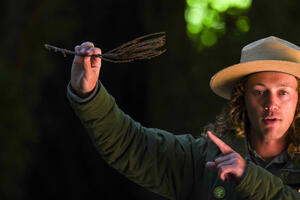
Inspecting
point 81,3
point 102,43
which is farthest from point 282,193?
point 81,3

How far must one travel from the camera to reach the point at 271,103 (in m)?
3.32

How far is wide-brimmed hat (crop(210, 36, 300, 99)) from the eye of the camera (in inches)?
133

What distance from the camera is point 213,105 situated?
8.44 meters

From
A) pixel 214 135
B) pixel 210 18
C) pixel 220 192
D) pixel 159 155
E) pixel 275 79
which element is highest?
pixel 210 18

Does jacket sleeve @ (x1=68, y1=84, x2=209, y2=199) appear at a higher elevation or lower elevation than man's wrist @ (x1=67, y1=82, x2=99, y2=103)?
lower

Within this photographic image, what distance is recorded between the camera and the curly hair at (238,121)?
348 cm

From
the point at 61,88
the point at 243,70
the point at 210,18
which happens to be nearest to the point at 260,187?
the point at 243,70

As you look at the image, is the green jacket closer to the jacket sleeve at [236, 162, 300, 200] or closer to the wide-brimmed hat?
the jacket sleeve at [236, 162, 300, 200]

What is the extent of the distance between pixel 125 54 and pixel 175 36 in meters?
5.36

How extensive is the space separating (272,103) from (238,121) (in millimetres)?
335

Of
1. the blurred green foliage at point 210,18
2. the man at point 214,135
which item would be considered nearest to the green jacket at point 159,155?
the man at point 214,135

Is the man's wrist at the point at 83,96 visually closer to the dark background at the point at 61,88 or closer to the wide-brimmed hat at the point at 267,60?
the wide-brimmed hat at the point at 267,60

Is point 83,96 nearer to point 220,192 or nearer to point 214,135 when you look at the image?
point 214,135

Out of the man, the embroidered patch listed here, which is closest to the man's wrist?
the man
